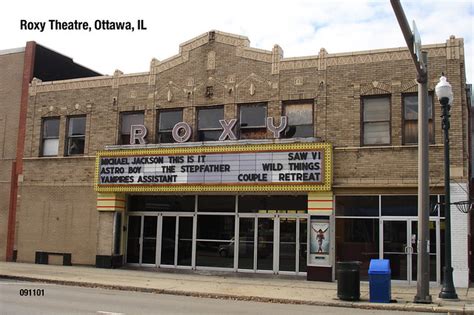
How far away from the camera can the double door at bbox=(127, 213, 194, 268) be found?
2216cm

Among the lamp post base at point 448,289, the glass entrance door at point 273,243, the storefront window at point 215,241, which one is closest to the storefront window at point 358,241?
the glass entrance door at point 273,243

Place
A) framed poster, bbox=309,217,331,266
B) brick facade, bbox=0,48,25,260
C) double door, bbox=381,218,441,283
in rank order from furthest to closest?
1. brick facade, bbox=0,48,25,260
2. framed poster, bbox=309,217,331,266
3. double door, bbox=381,218,441,283

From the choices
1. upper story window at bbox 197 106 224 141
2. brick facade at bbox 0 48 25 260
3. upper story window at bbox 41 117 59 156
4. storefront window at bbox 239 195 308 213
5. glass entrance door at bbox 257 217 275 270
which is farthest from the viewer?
brick facade at bbox 0 48 25 260

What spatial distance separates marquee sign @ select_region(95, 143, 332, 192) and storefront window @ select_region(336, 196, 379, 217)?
93 cm

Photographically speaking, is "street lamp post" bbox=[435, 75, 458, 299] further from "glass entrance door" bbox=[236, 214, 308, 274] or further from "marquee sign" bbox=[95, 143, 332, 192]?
"glass entrance door" bbox=[236, 214, 308, 274]

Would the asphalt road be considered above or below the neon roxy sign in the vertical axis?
below

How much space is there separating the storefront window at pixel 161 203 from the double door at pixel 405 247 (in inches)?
306

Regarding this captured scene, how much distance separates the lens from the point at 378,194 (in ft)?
62.4

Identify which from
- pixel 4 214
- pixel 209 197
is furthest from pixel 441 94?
pixel 4 214

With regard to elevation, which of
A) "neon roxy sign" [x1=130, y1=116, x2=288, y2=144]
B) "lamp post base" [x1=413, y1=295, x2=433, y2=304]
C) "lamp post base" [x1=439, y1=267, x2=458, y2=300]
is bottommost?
"lamp post base" [x1=413, y1=295, x2=433, y2=304]

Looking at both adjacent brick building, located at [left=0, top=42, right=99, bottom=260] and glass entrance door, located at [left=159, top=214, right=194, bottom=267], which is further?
adjacent brick building, located at [left=0, top=42, right=99, bottom=260]

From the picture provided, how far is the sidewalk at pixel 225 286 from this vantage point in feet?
46.8

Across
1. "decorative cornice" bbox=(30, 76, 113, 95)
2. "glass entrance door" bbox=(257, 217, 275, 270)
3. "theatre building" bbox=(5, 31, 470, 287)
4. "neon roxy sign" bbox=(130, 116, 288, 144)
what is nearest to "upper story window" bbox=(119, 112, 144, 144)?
"theatre building" bbox=(5, 31, 470, 287)

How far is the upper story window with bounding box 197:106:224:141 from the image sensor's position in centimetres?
2166
